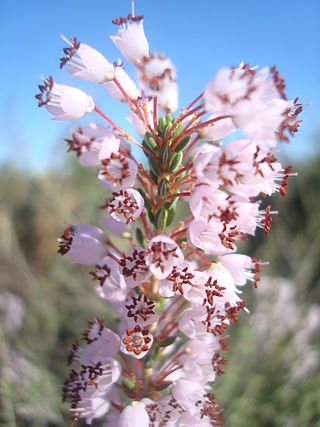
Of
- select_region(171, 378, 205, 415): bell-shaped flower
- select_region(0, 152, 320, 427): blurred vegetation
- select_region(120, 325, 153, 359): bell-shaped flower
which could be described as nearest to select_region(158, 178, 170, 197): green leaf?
select_region(120, 325, 153, 359): bell-shaped flower

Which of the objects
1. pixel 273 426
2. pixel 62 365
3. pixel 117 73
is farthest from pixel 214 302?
pixel 62 365

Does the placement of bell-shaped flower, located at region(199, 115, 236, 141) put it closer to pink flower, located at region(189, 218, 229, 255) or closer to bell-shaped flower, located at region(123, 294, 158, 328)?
pink flower, located at region(189, 218, 229, 255)

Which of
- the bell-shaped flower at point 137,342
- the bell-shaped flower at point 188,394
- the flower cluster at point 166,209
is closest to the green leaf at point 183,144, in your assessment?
the flower cluster at point 166,209

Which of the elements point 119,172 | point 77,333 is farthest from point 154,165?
point 77,333

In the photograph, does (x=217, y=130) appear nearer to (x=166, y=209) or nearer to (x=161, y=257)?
(x=166, y=209)

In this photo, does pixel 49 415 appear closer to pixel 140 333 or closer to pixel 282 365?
pixel 140 333
